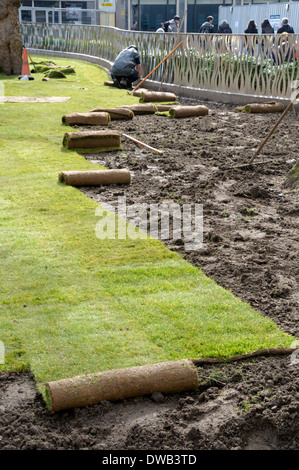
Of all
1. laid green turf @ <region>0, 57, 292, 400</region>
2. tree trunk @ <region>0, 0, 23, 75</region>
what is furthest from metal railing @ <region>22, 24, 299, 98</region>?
laid green turf @ <region>0, 57, 292, 400</region>

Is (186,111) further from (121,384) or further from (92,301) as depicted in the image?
(121,384)

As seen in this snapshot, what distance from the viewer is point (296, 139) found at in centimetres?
1207

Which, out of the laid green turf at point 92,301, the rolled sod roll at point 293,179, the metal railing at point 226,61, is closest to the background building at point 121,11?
the metal railing at point 226,61

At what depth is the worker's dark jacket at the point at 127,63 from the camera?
19047mm

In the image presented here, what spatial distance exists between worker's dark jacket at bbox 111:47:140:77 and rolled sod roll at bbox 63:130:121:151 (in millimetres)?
8701

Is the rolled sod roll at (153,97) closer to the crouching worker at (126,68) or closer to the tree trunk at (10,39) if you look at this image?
the crouching worker at (126,68)

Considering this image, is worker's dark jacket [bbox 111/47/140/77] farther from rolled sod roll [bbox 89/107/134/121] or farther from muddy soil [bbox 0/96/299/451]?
muddy soil [bbox 0/96/299/451]

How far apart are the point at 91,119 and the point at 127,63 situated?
695 cm

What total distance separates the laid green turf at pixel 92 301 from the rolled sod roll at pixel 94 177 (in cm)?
30

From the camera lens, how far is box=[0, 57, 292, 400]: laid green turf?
4.47m

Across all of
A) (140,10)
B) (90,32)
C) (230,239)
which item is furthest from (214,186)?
(140,10)

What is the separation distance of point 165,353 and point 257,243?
8.63 ft

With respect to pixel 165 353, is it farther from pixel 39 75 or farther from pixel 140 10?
pixel 140 10
